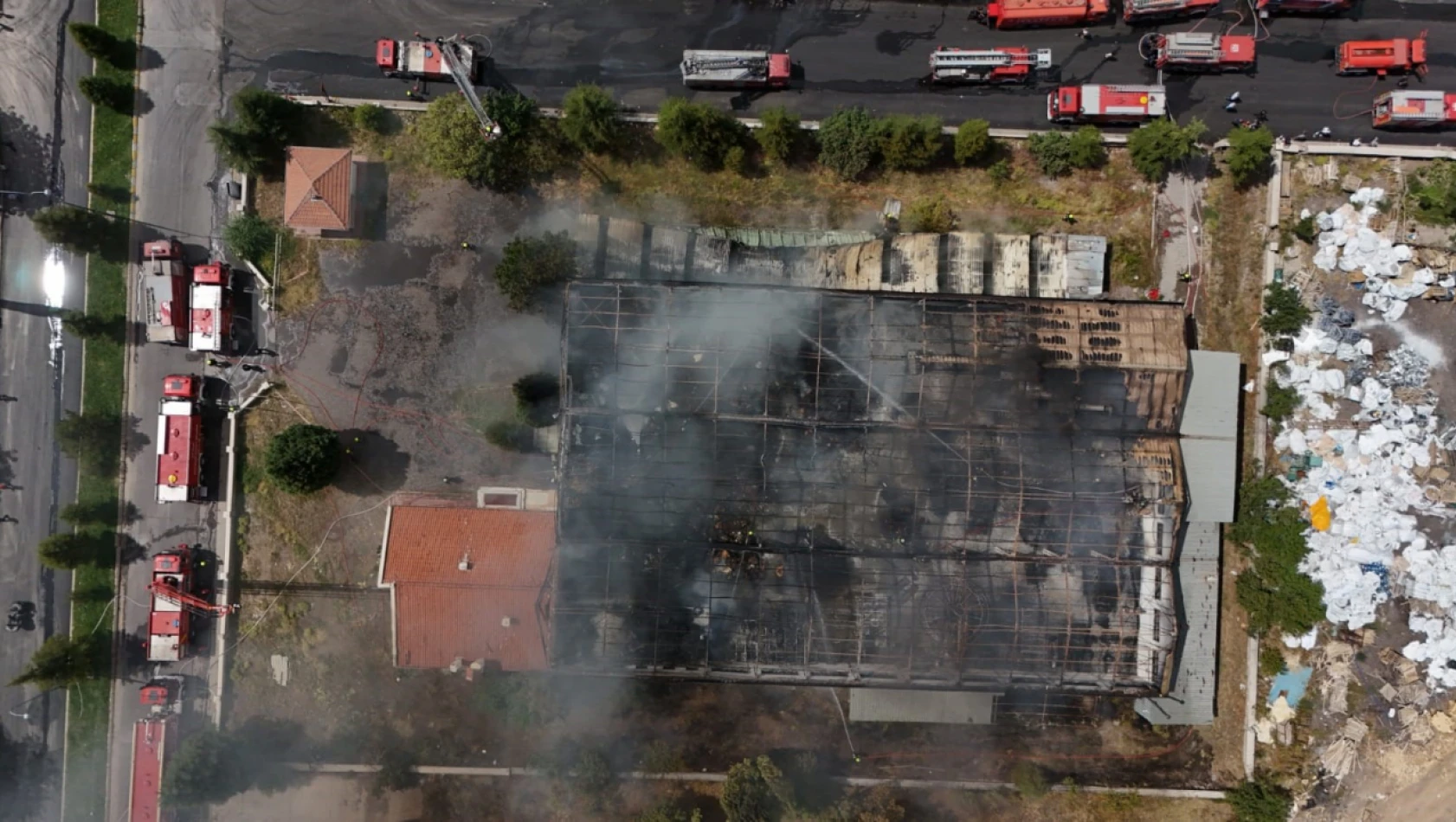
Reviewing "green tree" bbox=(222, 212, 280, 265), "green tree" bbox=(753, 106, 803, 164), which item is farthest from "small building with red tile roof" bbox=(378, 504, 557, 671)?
"green tree" bbox=(753, 106, 803, 164)

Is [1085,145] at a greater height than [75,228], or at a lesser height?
greater

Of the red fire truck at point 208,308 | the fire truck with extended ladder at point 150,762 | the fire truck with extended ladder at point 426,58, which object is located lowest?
the fire truck with extended ladder at point 150,762

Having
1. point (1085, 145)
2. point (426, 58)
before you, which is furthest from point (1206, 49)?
point (426, 58)

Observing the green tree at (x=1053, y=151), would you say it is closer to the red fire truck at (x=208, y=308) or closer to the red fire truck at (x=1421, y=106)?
the red fire truck at (x=1421, y=106)

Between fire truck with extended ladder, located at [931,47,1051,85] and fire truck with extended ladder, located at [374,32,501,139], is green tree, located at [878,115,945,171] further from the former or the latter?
fire truck with extended ladder, located at [374,32,501,139]

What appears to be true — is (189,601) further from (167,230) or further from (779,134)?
(779,134)

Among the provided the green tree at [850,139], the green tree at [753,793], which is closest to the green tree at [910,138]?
the green tree at [850,139]
